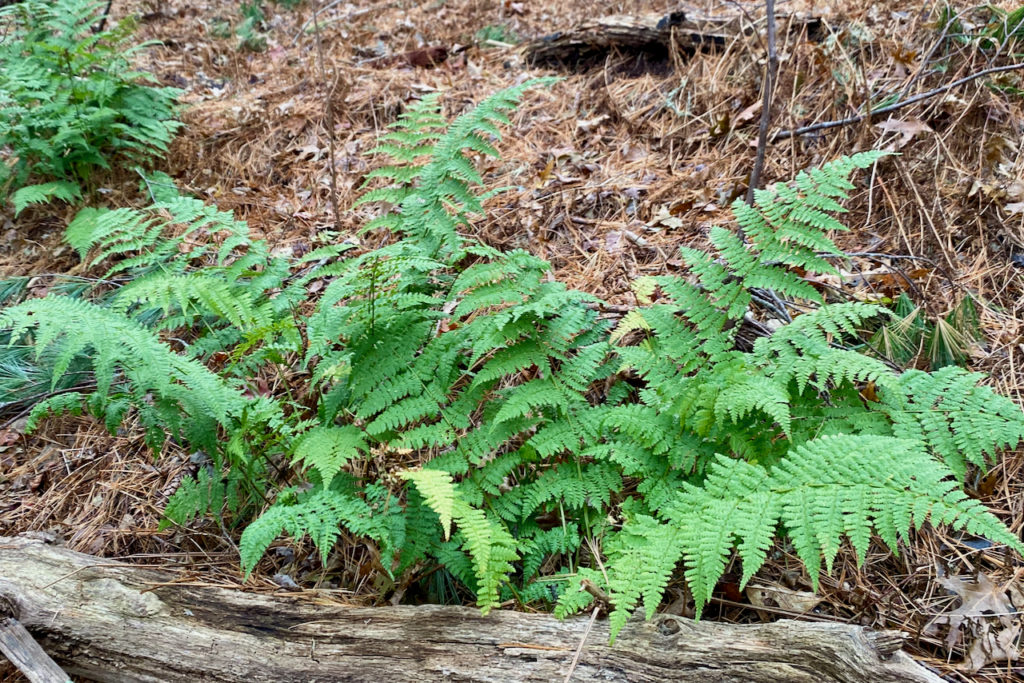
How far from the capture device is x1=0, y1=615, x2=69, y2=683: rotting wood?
215 cm

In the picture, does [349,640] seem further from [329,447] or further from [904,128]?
[904,128]

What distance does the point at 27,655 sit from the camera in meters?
2.19

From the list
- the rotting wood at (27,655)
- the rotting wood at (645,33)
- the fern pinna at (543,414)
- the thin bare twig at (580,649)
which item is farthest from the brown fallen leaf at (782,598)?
the rotting wood at (645,33)

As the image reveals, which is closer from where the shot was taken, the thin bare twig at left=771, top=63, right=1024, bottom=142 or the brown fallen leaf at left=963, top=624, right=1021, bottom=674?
the brown fallen leaf at left=963, top=624, right=1021, bottom=674

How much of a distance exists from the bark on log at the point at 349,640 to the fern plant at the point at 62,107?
2.99 meters

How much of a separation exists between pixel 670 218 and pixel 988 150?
1.59 metres

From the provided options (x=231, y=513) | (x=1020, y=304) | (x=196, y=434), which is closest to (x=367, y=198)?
(x=196, y=434)

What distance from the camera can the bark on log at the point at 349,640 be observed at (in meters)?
1.82

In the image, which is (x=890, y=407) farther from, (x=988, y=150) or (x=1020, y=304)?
(x=988, y=150)

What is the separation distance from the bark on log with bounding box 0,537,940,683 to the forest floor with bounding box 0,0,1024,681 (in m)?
0.22

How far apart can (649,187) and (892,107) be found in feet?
4.41

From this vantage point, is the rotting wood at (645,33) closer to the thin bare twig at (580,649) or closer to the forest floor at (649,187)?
the forest floor at (649,187)

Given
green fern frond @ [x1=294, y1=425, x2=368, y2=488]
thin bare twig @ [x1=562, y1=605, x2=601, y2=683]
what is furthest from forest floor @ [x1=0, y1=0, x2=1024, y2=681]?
green fern frond @ [x1=294, y1=425, x2=368, y2=488]

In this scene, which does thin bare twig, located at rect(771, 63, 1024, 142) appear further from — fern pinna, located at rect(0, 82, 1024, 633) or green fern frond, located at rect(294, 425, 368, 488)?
green fern frond, located at rect(294, 425, 368, 488)
